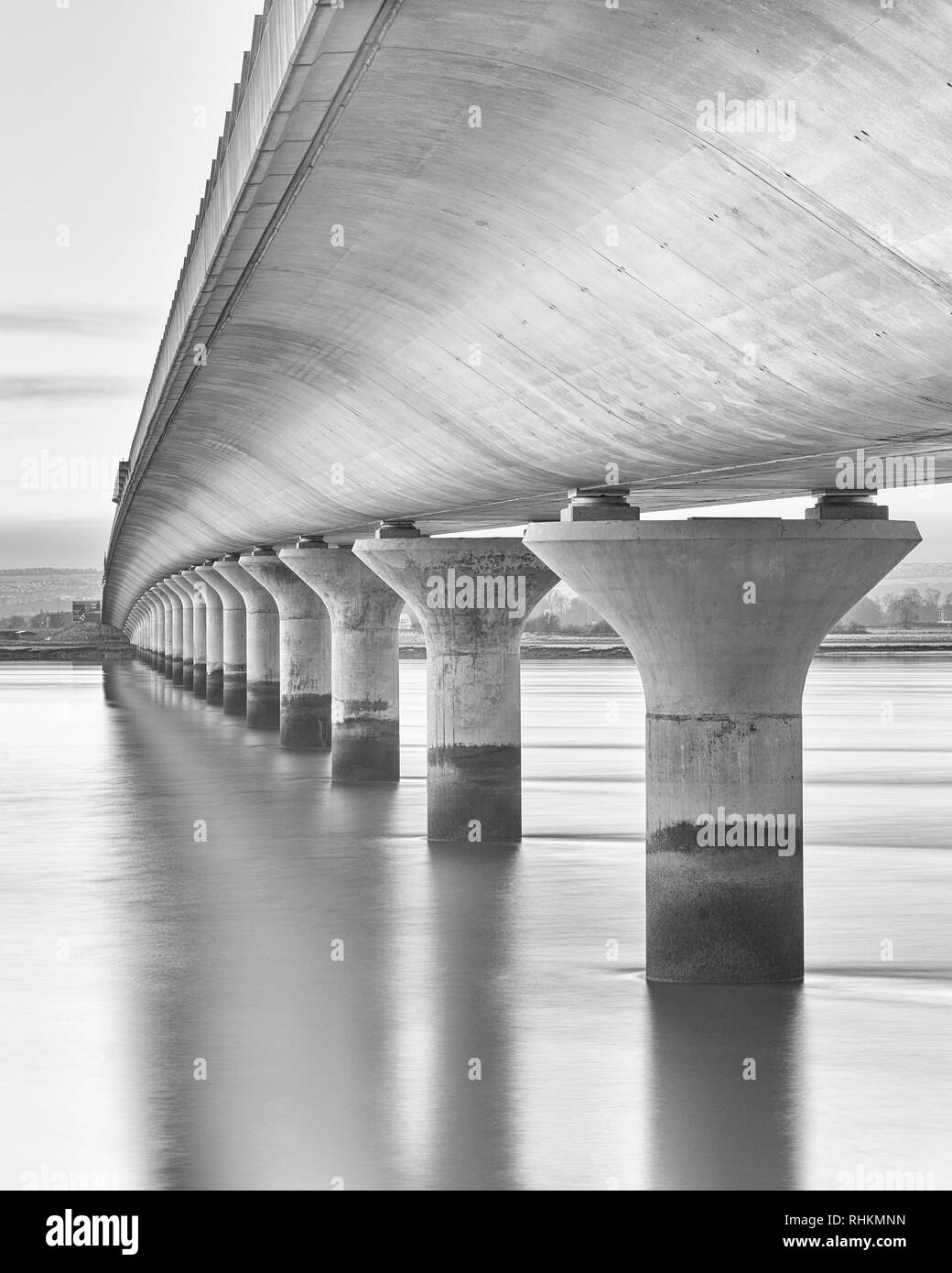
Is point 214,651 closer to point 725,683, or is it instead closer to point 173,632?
point 173,632

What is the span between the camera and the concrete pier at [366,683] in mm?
36062

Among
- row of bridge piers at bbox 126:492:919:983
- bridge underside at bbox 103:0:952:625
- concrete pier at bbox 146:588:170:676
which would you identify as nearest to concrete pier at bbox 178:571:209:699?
concrete pier at bbox 146:588:170:676

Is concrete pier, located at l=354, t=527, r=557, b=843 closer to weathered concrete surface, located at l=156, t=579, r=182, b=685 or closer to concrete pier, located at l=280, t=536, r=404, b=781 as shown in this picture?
concrete pier, located at l=280, t=536, r=404, b=781

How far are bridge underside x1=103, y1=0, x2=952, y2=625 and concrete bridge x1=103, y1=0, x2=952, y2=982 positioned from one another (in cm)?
3

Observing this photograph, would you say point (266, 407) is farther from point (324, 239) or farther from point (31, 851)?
point (324, 239)

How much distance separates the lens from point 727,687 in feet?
52.3

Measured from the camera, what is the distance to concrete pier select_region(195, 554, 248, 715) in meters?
62.7

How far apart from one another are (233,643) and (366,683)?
29.5 meters

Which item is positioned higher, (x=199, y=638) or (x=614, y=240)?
(x=614, y=240)

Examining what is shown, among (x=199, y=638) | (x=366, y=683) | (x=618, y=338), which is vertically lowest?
(x=366, y=683)

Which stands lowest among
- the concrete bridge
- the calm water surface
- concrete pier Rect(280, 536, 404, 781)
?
the calm water surface

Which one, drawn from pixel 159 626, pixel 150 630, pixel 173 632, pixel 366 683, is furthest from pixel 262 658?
pixel 150 630

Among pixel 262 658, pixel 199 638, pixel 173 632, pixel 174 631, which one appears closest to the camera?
pixel 262 658
